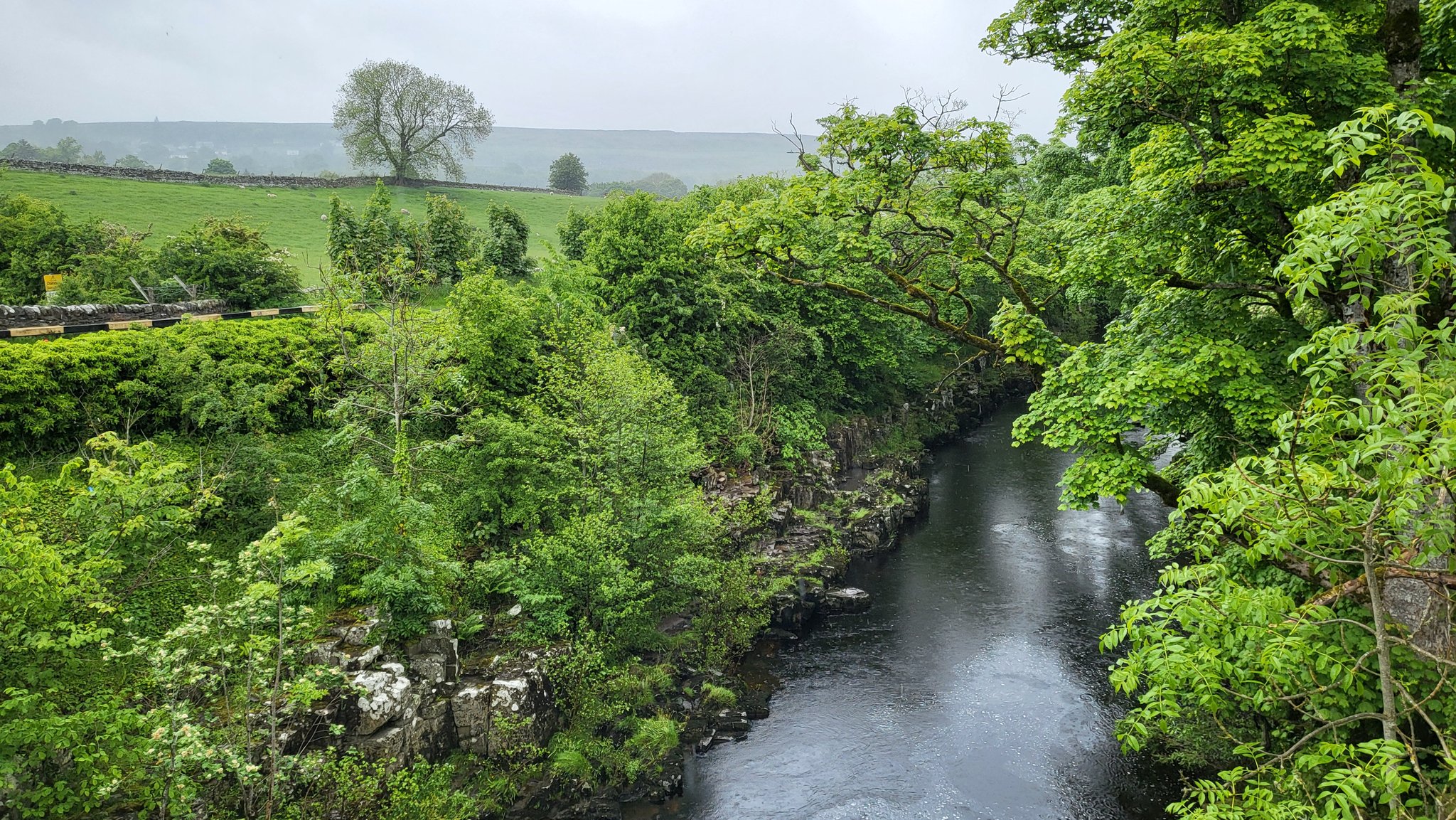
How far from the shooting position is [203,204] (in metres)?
43.5

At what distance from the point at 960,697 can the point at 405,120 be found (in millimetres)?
58937

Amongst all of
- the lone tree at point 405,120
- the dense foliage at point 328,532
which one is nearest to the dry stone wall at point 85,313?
the dense foliage at point 328,532

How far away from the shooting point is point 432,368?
1870 centimetres

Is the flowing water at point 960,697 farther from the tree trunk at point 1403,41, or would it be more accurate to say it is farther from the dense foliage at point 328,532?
the tree trunk at point 1403,41

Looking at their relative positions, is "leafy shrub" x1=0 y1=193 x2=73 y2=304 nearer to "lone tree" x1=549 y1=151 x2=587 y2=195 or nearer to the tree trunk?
the tree trunk

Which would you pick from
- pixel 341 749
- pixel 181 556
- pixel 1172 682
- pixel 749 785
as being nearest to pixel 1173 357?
pixel 1172 682

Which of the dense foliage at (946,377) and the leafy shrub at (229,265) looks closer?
the dense foliage at (946,377)

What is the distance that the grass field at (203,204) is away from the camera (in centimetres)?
3762

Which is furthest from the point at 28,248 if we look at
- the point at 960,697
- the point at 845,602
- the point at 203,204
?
the point at 960,697

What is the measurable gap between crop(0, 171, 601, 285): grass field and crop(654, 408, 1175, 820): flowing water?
24699mm

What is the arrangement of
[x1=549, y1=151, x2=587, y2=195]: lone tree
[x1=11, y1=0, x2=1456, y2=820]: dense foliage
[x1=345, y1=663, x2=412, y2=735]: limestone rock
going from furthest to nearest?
[x1=549, y1=151, x2=587, y2=195]: lone tree → [x1=345, y1=663, x2=412, y2=735]: limestone rock → [x1=11, y1=0, x2=1456, y2=820]: dense foliage

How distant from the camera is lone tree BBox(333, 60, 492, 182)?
56938mm

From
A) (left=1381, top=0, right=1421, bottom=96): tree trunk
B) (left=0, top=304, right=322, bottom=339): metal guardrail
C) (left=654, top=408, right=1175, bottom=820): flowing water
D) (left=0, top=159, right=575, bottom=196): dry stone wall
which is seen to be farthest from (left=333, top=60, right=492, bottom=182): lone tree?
(left=1381, top=0, right=1421, bottom=96): tree trunk

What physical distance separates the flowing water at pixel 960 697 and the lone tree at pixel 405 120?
51733 mm
